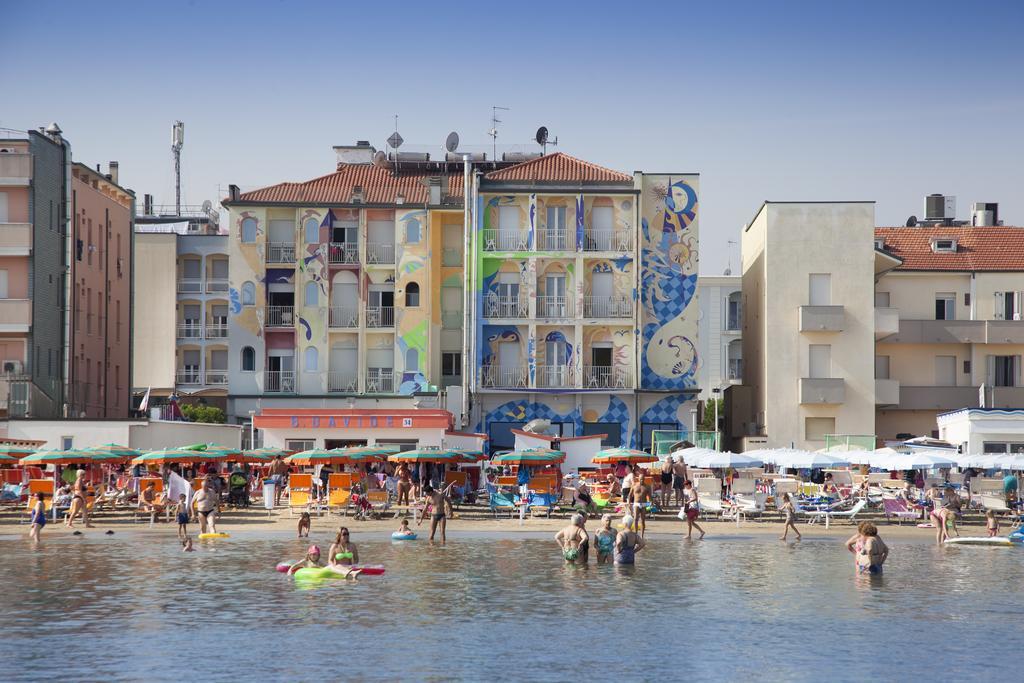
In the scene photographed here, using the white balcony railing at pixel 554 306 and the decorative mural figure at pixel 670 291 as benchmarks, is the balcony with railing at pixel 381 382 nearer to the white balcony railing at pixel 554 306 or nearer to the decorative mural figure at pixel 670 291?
the white balcony railing at pixel 554 306

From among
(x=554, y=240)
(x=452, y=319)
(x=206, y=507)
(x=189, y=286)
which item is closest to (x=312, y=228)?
(x=452, y=319)

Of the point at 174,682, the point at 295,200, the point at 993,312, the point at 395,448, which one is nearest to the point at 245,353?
the point at 295,200

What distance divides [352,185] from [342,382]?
10310 millimetres

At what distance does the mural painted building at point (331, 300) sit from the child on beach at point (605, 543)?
121ft

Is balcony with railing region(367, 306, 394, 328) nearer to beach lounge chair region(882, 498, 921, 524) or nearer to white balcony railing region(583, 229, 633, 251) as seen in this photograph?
white balcony railing region(583, 229, 633, 251)

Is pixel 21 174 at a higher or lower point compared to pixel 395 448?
higher

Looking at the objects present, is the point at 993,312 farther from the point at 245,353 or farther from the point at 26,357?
the point at 26,357

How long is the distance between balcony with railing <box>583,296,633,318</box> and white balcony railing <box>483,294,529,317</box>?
298 cm

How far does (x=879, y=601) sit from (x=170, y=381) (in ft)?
211

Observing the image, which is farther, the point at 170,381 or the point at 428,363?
the point at 170,381

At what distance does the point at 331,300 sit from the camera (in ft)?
233

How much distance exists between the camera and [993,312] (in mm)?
70625

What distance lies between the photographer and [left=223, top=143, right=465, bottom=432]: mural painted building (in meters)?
70.3

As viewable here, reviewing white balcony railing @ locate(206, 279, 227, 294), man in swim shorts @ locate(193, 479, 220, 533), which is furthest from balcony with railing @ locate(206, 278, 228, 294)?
man in swim shorts @ locate(193, 479, 220, 533)
